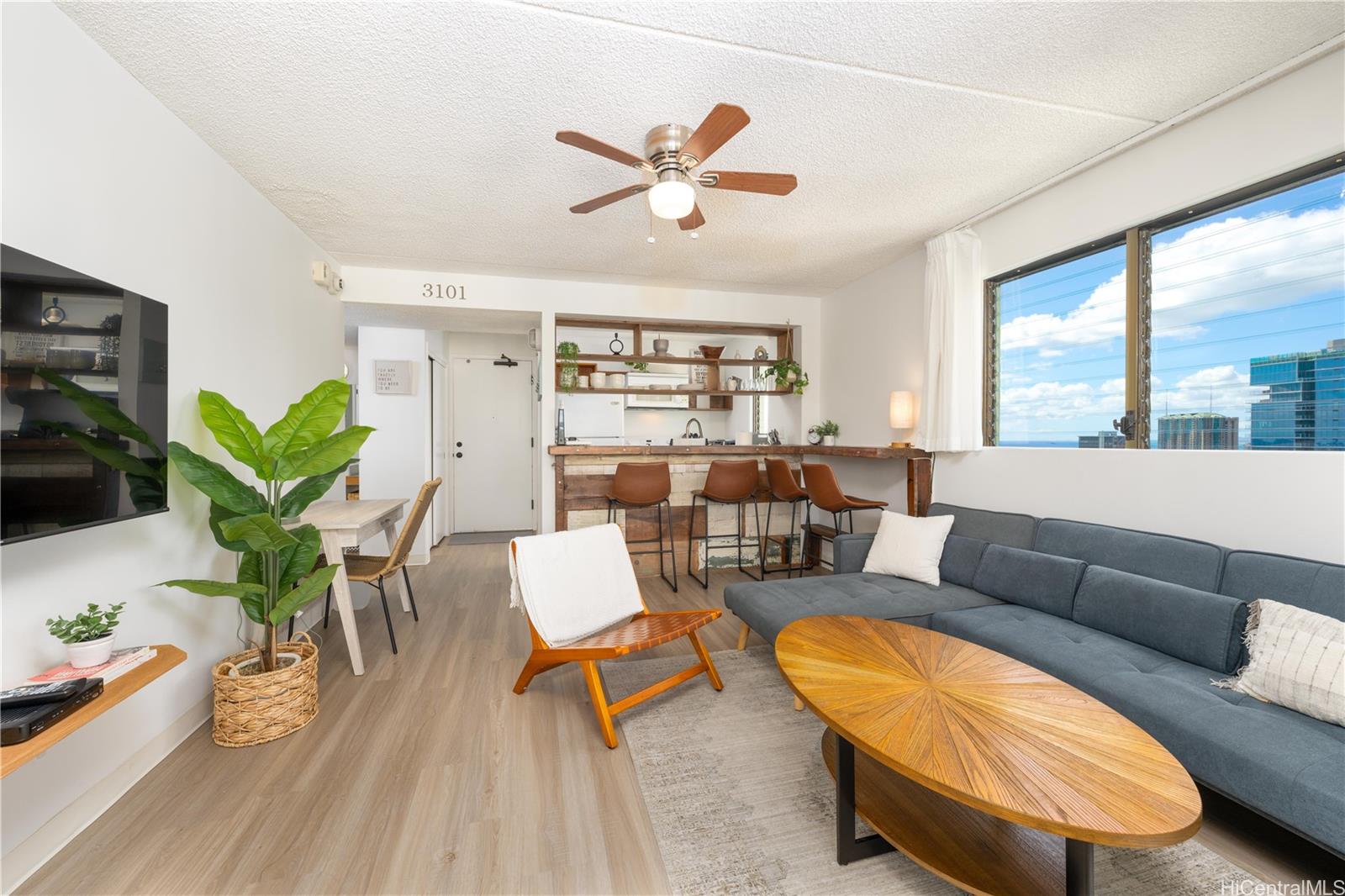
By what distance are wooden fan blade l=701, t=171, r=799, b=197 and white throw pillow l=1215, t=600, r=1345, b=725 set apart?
2348mm

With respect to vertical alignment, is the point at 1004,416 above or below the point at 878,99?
below

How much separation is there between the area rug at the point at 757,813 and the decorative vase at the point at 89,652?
1761 millimetres

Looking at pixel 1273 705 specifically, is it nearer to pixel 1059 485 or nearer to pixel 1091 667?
pixel 1091 667

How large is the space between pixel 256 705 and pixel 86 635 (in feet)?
2.50

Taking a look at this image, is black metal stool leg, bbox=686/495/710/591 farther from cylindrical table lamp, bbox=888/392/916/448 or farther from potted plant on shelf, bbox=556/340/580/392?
cylindrical table lamp, bbox=888/392/916/448

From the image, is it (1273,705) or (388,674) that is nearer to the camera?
(1273,705)

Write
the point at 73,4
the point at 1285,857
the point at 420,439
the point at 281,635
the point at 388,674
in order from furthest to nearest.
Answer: the point at 420,439 → the point at 281,635 → the point at 388,674 → the point at 73,4 → the point at 1285,857

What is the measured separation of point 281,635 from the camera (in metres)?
3.01

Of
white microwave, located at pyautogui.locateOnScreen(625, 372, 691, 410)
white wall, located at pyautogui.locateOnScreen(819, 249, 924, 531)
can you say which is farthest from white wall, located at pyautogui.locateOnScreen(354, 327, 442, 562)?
white wall, located at pyautogui.locateOnScreen(819, 249, 924, 531)

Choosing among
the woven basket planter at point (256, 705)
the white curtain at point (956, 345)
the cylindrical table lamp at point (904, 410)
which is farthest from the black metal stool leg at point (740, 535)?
the woven basket planter at point (256, 705)

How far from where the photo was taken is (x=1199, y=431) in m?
2.37

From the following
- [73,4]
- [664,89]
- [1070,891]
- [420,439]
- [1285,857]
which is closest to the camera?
[1070,891]

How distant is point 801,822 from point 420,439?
4.89 metres

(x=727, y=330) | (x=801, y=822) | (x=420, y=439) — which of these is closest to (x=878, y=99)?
(x=801, y=822)
